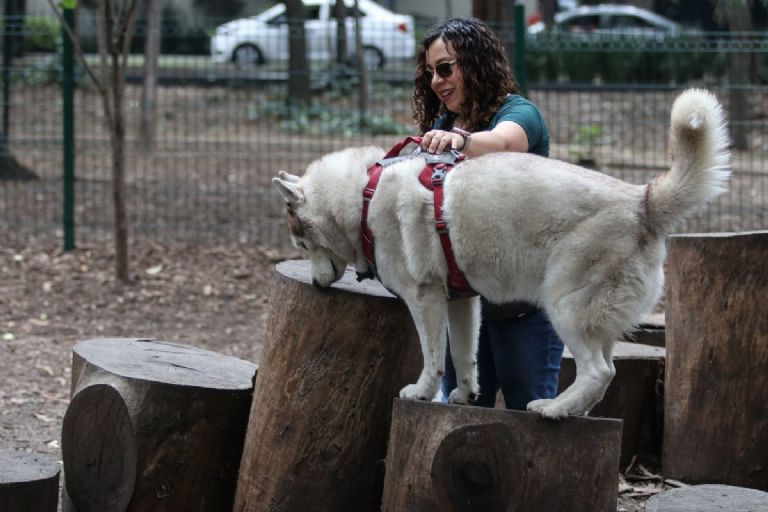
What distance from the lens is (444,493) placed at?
4.17m

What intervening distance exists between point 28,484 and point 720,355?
10.9 ft

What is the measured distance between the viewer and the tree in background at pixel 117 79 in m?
9.13

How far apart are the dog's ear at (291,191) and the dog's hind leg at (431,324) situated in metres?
0.64

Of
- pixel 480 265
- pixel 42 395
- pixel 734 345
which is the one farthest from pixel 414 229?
pixel 42 395

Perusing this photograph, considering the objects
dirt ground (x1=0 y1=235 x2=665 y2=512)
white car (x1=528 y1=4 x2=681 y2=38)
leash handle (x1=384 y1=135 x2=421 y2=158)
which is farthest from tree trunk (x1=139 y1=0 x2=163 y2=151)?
white car (x1=528 y1=4 x2=681 y2=38)

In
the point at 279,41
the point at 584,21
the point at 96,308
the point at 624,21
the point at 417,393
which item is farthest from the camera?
the point at 584,21

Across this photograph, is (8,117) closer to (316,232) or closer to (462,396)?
(316,232)

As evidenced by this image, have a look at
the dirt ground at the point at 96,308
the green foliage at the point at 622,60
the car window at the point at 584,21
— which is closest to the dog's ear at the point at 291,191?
the dirt ground at the point at 96,308

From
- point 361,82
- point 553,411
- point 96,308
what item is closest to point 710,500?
point 553,411

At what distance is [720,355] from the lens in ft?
18.4

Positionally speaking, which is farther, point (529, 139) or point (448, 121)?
point (448, 121)

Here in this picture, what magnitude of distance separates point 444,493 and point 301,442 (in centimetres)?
76

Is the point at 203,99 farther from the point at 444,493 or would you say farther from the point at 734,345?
the point at 444,493

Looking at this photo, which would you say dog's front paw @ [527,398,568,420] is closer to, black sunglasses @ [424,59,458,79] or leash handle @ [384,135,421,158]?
leash handle @ [384,135,421,158]
